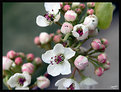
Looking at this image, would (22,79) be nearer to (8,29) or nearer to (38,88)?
(38,88)

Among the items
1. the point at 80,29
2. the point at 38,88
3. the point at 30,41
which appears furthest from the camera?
the point at 30,41

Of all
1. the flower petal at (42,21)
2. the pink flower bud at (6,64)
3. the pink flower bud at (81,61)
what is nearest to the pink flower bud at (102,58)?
the pink flower bud at (81,61)

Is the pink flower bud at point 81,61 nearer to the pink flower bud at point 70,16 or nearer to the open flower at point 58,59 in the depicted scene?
the open flower at point 58,59

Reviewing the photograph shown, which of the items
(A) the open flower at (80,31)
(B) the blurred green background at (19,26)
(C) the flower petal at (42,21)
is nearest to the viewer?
(A) the open flower at (80,31)

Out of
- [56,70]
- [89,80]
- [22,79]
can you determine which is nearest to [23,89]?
[22,79]

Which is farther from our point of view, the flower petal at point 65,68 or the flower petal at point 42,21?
the flower petal at point 42,21

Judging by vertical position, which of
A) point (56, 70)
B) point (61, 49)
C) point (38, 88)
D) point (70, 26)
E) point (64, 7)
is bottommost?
point (38, 88)

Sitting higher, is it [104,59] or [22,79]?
[104,59]
